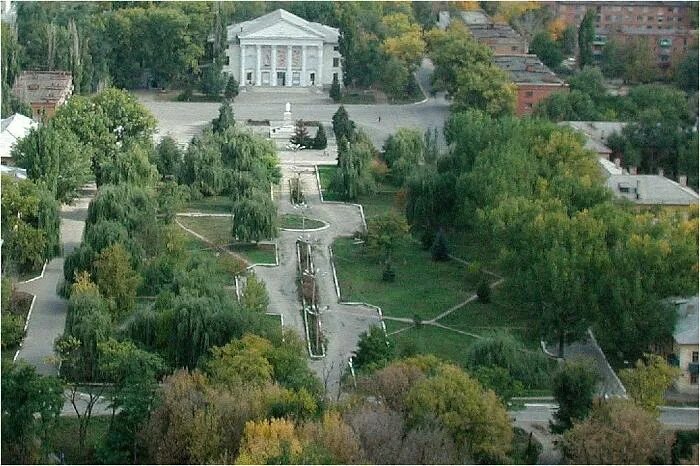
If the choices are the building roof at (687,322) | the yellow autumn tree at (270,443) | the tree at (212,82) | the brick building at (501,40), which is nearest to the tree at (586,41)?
the brick building at (501,40)

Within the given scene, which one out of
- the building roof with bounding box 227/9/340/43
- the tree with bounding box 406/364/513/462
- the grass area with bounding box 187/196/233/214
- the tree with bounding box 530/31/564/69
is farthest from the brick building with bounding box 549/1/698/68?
the tree with bounding box 406/364/513/462

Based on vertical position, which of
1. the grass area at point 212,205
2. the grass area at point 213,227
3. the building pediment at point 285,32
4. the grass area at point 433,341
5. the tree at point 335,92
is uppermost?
the building pediment at point 285,32

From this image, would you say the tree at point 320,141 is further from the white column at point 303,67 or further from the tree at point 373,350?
the tree at point 373,350

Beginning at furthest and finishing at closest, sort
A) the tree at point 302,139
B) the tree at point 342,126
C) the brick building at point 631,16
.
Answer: the brick building at point 631,16 → the tree at point 302,139 → the tree at point 342,126

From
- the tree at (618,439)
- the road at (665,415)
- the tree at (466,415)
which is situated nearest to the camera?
the tree at (618,439)

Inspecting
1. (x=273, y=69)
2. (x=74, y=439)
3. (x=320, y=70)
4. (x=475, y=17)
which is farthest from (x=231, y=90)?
(x=74, y=439)

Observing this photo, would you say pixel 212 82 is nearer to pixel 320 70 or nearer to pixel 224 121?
pixel 320 70
